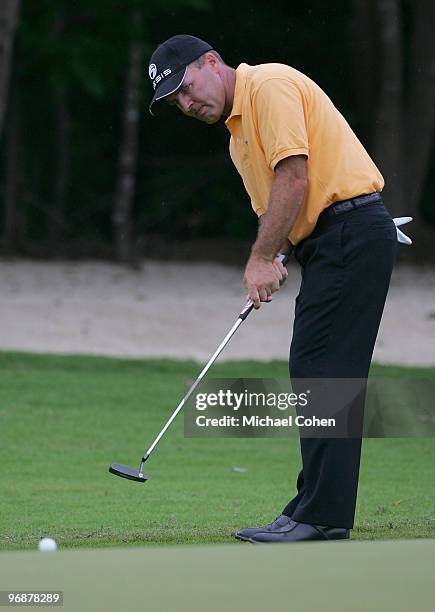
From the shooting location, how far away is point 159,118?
706 inches

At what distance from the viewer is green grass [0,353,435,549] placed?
16.2 ft

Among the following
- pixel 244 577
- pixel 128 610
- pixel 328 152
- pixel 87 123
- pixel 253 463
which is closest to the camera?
→ pixel 128 610

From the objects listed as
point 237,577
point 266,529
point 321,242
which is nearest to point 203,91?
point 321,242

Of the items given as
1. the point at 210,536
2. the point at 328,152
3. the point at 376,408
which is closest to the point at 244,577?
the point at 210,536

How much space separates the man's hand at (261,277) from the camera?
4.31 meters

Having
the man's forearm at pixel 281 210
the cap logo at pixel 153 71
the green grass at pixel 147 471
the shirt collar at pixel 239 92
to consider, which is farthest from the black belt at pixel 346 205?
the green grass at pixel 147 471

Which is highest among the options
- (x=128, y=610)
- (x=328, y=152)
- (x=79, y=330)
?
(x=328, y=152)

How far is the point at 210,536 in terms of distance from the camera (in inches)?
183

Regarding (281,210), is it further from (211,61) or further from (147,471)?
(147,471)

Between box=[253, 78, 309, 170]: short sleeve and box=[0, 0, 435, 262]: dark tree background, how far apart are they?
33.4ft

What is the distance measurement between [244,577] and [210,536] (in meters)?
1.21

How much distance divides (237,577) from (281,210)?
126cm

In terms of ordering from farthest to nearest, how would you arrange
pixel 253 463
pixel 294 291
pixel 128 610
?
pixel 294 291
pixel 253 463
pixel 128 610

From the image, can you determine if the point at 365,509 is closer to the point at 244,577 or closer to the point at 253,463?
the point at 253,463
